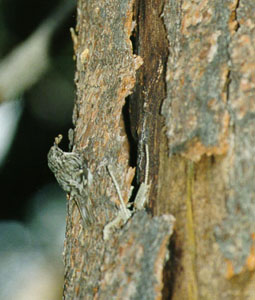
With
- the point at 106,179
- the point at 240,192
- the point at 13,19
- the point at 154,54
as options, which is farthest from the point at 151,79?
the point at 13,19

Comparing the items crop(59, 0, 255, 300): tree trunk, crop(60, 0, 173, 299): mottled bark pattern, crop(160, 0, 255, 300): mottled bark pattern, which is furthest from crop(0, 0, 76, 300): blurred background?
crop(160, 0, 255, 300): mottled bark pattern

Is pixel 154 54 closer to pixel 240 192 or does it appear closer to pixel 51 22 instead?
pixel 240 192

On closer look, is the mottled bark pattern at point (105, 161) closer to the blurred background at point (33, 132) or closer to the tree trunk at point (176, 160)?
the tree trunk at point (176, 160)

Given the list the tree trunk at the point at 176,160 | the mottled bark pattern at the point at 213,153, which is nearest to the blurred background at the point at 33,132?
the tree trunk at the point at 176,160

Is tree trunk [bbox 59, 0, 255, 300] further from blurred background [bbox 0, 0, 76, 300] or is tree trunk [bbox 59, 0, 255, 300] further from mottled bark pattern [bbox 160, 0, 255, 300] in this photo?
blurred background [bbox 0, 0, 76, 300]

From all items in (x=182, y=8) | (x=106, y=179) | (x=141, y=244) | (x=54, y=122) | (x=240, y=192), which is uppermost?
(x=54, y=122)

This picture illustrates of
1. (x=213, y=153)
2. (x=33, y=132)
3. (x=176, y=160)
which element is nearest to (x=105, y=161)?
(x=176, y=160)
